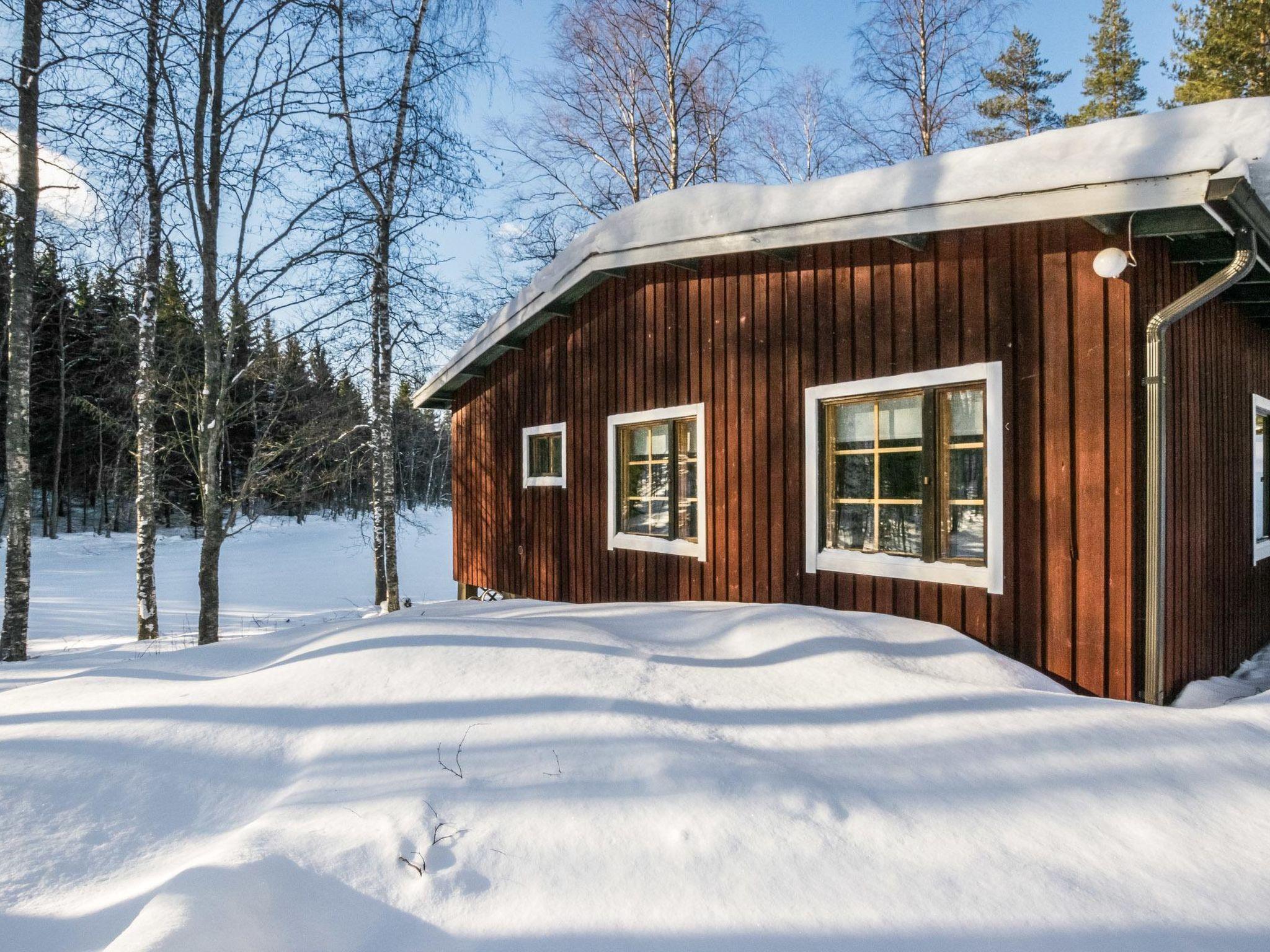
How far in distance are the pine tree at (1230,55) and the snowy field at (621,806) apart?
15.0m

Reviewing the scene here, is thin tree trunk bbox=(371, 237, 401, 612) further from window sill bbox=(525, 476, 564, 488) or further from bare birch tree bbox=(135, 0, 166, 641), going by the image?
window sill bbox=(525, 476, 564, 488)

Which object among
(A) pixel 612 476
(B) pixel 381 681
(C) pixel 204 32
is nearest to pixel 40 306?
(C) pixel 204 32

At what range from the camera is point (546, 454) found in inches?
295

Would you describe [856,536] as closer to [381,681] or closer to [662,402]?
[662,402]

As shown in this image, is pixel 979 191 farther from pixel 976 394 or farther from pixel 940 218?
pixel 976 394

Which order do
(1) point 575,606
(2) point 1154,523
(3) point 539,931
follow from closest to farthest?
(3) point 539,931 → (2) point 1154,523 → (1) point 575,606

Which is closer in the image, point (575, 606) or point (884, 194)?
point (884, 194)

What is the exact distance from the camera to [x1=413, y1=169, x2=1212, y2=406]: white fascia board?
300 cm

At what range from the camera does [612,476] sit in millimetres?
6227

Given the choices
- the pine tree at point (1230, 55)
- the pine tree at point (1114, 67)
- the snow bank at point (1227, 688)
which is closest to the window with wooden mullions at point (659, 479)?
the snow bank at point (1227, 688)

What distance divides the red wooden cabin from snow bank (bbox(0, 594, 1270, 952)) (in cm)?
86

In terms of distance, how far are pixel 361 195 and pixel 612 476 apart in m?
6.59

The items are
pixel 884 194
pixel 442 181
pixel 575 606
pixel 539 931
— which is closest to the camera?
pixel 539 931

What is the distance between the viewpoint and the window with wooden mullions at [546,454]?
720cm
